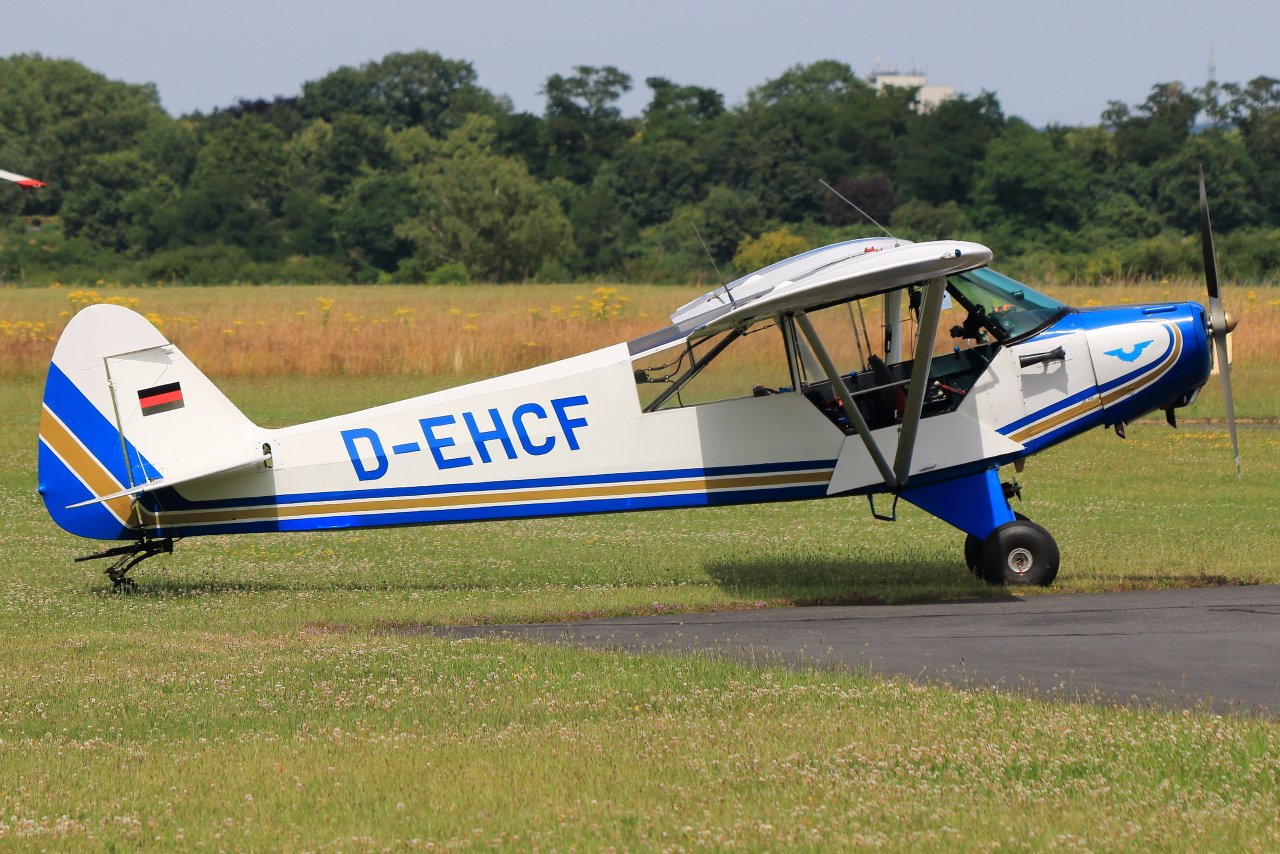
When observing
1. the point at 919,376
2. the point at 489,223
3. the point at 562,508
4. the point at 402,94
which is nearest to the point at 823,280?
the point at 919,376

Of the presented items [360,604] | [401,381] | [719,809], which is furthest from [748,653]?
[401,381]

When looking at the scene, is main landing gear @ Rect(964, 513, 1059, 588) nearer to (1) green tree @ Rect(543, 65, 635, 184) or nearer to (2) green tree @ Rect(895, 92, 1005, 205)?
(2) green tree @ Rect(895, 92, 1005, 205)

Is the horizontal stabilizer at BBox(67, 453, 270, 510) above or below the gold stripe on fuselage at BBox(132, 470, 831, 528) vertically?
above

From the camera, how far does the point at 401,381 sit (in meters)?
30.2

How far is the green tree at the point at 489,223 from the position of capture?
74.1 m

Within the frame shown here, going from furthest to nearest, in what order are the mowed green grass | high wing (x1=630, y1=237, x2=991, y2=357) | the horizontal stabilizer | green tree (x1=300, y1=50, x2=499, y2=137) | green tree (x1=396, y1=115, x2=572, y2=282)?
green tree (x1=300, y1=50, x2=499, y2=137)
green tree (x1=396, y1=115, x2=572, y2=282)
the horizontal stabilizer
high wing (x1=630, y1=237, x2=991, y2=357)
the mowed green grass

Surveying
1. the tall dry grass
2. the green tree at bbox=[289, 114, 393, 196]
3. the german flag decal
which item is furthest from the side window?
the green tree at bbox=[289, 114, 393, 196]

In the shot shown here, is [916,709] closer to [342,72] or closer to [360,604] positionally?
[360,604]

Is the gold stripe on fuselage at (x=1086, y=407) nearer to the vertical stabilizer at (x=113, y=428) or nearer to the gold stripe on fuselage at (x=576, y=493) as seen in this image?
the gold stripe on fuselage at (x=576, y=493)

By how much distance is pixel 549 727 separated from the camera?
22.0 feet

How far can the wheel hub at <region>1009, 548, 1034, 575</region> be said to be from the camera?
416 inches

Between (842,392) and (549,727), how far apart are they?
4.42 m

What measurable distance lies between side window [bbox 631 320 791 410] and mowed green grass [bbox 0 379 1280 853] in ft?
5.71

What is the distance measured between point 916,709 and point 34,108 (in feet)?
437
